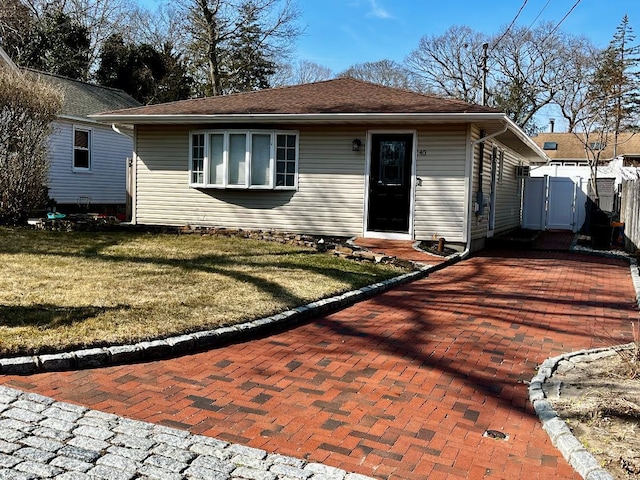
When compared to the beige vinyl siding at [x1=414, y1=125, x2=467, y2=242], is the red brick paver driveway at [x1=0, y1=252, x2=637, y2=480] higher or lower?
lower

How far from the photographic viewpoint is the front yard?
459cm

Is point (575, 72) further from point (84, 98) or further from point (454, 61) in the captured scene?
point (84, 98)

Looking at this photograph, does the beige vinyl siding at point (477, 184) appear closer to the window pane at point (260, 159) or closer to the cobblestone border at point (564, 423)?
the window pane at point (260, 159)

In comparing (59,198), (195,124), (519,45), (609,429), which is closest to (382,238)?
(195,124)

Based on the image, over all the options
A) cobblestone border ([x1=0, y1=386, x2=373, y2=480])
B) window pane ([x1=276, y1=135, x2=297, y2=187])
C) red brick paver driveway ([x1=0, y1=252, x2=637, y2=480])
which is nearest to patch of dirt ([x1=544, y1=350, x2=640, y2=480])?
red brick paver driveway ([x1=0, y1=252, x2=637, y2=480])

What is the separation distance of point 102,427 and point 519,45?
1371 inches

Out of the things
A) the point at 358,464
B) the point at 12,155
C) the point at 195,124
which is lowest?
the point at 358,464

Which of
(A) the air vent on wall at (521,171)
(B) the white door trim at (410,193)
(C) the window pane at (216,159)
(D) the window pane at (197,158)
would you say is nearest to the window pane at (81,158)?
(D) the window pane at (197,158)

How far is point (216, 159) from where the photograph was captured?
12328 mm

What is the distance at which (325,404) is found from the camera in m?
3.63

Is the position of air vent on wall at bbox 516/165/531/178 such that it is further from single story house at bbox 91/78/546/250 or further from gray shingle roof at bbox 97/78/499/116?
gray shingle roof at bbox 97/78/499/116

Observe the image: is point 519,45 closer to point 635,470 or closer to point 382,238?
point 382,238

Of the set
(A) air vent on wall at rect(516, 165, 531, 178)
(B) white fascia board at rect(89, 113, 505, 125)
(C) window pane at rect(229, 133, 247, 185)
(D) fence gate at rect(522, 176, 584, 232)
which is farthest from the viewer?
(D) fence gate at rect(522, 176, 584, 232)

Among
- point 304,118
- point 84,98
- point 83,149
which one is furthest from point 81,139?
point 304,118
